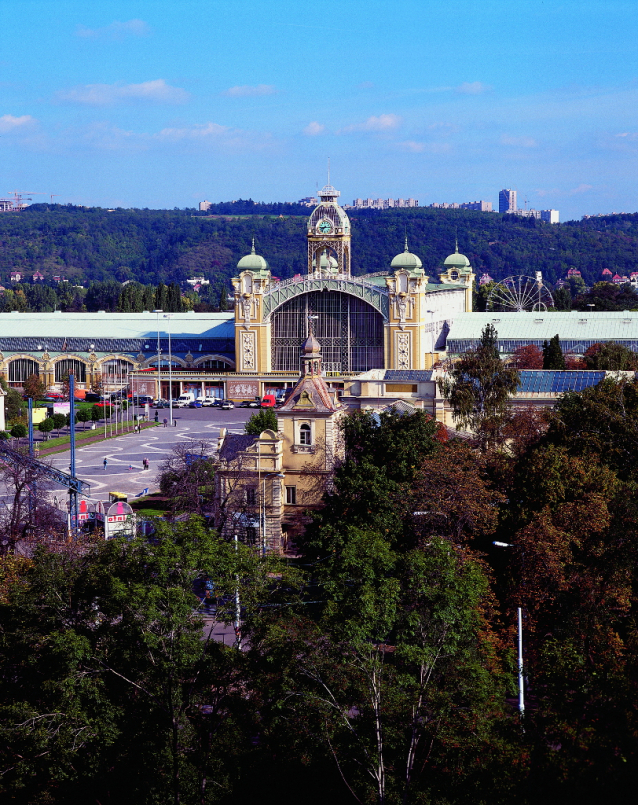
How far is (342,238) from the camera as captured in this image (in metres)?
117

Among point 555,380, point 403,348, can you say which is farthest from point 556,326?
point 555,380

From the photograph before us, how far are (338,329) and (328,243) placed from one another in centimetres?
1198

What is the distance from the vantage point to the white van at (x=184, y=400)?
108m

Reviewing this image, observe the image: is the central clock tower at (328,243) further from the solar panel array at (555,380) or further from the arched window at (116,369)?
the solar panel array at (555,380)

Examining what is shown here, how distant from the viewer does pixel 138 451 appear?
7988 cm

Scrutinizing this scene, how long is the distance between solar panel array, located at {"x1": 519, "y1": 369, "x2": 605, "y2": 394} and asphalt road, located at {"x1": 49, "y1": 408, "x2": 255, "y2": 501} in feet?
64.8

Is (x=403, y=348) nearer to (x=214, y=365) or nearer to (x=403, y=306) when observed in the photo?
(x=403, y=306)

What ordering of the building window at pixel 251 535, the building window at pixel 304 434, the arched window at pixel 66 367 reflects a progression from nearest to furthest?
the building window at pixel 251 535 → the building window at pixel 304 434 → the arched window at pixel 66 367

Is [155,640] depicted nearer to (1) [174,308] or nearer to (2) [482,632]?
(2) [482,632]

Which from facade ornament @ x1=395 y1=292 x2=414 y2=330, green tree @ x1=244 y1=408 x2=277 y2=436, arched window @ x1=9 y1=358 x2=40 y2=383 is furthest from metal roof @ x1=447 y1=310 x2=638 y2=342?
green tree @ x1=244 y1=408 x2=277 y2=436

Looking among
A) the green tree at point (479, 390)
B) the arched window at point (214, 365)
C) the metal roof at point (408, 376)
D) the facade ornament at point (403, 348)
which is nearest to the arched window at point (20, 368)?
the arched window at point (214, 365)

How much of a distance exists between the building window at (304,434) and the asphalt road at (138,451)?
13.2 m

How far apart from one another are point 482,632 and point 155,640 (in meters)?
9.34

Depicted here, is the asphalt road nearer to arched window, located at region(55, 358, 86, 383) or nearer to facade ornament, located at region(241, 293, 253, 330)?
facade ornament, located at region(241, 293, 253, 330)
